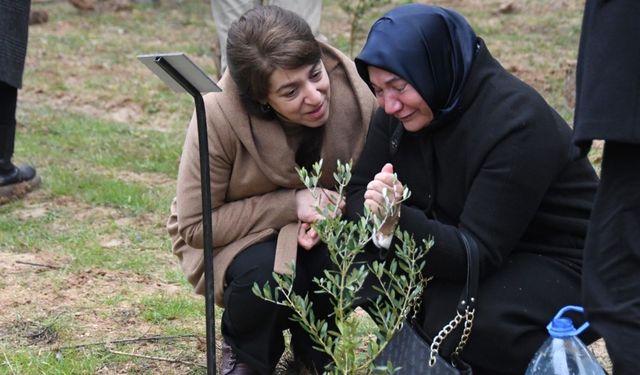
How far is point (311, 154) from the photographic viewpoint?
3369 millimetres

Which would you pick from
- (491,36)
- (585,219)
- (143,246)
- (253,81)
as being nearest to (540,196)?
(585,219)

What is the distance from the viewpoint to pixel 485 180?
2932 millimetres

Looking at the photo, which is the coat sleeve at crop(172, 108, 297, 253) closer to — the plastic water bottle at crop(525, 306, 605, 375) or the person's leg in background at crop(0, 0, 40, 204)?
the plastic water bottle at crop(525, 306, 605, 375)

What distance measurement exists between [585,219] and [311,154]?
2.74 feet

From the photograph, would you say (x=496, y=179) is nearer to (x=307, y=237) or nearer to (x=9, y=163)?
(x=307, y=237)

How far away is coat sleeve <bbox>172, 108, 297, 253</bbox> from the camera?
3287mm

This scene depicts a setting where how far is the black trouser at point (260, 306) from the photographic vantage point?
3.24 metres

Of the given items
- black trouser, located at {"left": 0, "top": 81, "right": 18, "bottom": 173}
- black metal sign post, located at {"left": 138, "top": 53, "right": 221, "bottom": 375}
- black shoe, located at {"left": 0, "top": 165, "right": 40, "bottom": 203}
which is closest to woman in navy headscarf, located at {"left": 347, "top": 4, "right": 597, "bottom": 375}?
black metal sign post, located at {"left": 138, "top": 53, "right": 221, "bottom": 375}

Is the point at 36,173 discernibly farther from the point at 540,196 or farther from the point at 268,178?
the point at 540,196

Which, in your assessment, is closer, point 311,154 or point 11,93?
point 311,154

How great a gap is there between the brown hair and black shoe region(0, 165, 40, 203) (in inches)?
111

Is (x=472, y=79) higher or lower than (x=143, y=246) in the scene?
higher

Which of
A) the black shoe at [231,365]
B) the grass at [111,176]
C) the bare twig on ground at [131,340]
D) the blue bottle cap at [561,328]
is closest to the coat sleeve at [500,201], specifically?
the blue bottle cap at [561,328]

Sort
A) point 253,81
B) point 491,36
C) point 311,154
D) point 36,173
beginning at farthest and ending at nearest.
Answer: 1. point 491,36
2. point 36,173
3. point 311,154
4. point 253,81
